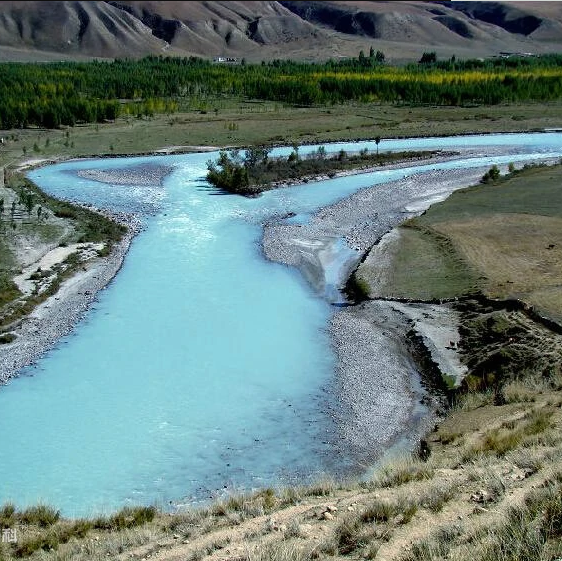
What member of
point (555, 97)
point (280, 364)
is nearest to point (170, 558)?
point (280, 364)

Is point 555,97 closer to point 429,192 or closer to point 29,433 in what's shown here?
point 429,192

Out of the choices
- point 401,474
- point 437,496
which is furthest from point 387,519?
point 401,474

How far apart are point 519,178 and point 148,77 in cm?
8019

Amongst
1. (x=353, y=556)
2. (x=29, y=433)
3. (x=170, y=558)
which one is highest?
(x=353, y=556)

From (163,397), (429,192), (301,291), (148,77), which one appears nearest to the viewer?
(163,397)

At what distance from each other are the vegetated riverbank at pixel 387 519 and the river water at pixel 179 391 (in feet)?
10.8

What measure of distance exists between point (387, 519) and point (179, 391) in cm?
1247

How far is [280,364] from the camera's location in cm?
2527

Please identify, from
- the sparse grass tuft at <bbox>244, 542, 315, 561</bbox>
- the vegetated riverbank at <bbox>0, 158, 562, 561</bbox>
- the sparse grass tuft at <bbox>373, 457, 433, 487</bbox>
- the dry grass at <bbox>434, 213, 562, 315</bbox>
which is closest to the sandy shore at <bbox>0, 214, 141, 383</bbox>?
the vegetated riverbank at <bbox>0, 158, 562, 561</bbox>

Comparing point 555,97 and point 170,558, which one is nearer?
point 170,558

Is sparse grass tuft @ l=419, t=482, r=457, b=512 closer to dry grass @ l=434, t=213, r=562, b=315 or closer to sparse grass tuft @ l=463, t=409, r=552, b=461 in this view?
sparse grass tuft @ l=463, t=409, r=552, b=461

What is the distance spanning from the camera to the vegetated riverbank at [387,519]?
1041 cm

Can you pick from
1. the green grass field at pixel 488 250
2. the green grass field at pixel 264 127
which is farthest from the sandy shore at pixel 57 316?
the green grass field at pixel 264 127

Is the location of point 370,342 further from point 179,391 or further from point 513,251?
point 513,251
